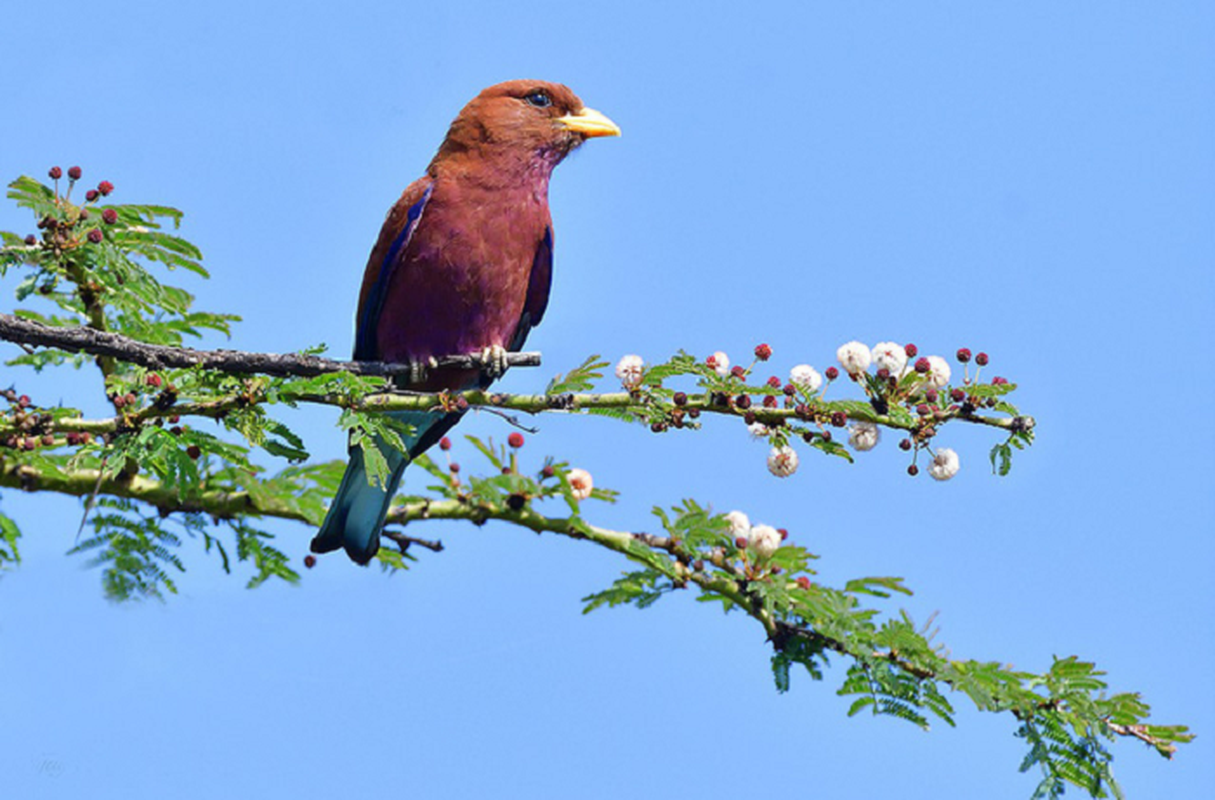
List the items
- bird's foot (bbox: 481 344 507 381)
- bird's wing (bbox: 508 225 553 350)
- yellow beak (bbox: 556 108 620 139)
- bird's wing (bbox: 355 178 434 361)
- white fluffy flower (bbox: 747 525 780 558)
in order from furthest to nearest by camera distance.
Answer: yellow beak (bbox: 556 108 620 139) → bird's wing (bbox: 508 225 553 350) → bird's wing (bbox: 355 178 434 361) → bird's foot (bbox: 481 344 507 381) → white fluffy flower (bbox: 747 525 780 558)

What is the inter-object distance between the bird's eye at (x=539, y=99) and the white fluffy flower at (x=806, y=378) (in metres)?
2.30

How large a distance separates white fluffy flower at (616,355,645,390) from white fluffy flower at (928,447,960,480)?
0.88 meters

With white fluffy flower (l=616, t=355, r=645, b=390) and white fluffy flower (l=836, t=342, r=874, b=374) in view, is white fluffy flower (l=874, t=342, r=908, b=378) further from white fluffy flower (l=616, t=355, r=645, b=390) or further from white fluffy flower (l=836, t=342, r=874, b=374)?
white fluffy flower (l=616, t=355, r=645, b=390)

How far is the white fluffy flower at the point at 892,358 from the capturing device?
4.10 meters

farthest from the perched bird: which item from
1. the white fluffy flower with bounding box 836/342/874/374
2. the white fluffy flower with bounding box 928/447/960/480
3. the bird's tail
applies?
the white fluffy flower with bounding box 928/447/960/480

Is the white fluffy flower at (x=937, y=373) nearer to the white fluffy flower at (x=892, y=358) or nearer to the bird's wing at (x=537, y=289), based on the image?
the white fluffy flower at (x=892, y=358)

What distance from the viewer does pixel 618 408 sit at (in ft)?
13.4

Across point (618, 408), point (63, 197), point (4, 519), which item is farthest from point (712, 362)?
point (4, 519)

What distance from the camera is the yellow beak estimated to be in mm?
5879

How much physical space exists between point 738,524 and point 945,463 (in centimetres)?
101

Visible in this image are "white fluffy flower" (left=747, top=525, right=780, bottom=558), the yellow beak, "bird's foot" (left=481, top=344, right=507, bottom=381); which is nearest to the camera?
"white fluffy flower" (left=747, top=525, right=780, bottom=558)

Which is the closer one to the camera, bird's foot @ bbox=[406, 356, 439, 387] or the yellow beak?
bird's foot @ bbox=[406, 356, 439, 387]

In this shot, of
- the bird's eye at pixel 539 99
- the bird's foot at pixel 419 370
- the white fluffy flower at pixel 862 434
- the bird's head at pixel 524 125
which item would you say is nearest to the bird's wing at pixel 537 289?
the bird's head at pixel 524 125

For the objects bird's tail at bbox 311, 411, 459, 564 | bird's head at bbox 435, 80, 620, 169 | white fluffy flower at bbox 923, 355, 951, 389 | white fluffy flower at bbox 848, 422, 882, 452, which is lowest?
bird's tail at bbox 311, 411, 459, 564
